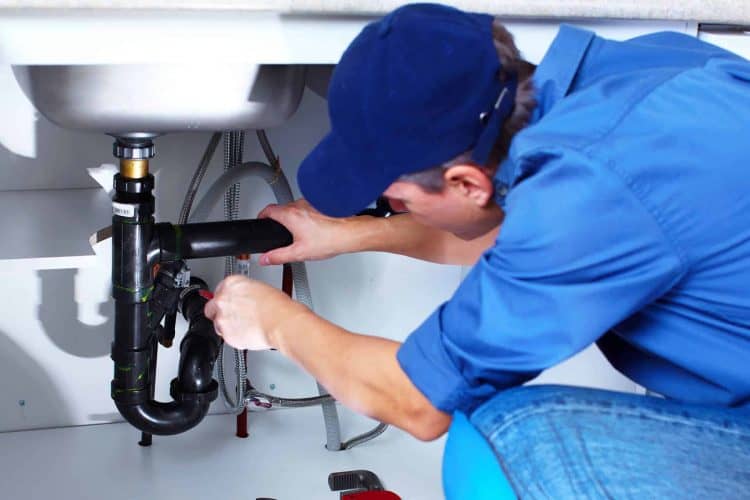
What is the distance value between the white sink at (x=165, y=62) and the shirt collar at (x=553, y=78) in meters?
0.22

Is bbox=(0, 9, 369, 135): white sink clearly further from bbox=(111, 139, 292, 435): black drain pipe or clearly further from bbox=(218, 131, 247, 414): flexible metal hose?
bbox=(218, 131, 247, 414): flexible metal hose

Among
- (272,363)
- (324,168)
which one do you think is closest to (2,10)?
(324,168)

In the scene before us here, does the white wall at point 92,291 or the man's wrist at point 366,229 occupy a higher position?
the man's wrist at point 366,229

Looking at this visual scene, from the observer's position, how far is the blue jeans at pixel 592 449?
0.77 meters

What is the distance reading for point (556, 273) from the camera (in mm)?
745

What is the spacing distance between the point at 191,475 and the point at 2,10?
83 centimetres

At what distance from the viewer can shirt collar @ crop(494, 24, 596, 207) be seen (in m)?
0.83

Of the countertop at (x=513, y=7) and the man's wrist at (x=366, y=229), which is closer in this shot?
the countertop at (x=513, y=7)

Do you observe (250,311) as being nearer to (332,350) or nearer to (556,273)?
(332,350)

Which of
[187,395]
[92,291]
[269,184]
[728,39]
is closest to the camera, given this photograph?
[728,39]

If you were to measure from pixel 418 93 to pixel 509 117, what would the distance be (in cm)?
9

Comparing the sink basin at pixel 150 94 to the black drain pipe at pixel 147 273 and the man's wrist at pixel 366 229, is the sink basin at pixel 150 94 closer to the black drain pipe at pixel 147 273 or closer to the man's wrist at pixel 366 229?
the black drain pipe at pixel 147 273

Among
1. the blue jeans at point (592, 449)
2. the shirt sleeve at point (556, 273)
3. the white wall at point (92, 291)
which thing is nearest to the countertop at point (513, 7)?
the shirt sleeve at point (556, 273)

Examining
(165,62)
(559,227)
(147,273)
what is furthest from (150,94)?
(559,227)
